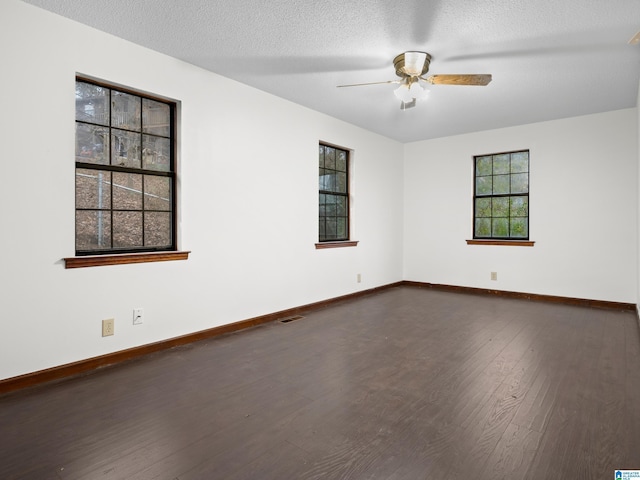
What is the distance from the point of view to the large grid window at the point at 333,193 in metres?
4.96

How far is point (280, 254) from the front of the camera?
4.22 metres

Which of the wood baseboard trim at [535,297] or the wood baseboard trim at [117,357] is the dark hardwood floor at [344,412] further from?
the wood baseboard trim at [535,297]

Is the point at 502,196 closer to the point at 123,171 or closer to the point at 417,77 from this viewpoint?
the point at 417,77

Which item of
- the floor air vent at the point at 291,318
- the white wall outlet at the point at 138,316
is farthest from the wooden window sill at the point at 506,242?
the white wall outlet at the point at 138,316

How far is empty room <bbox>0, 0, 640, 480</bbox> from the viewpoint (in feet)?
6.02

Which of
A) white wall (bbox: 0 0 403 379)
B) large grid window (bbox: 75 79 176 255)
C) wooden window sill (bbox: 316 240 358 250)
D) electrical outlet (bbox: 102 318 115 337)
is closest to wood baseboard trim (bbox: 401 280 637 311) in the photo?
white wall (bbox: 0 0 403 379)

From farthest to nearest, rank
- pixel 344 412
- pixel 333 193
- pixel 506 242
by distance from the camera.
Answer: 1. pixel 506 242
2. pixel 333 193
3. pixel 344 412

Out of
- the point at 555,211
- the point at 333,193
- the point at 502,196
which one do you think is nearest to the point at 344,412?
the point at 333,193

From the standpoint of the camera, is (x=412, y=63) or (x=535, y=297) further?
(x=535, y=297)

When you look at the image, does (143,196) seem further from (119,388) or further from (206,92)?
(119,388)

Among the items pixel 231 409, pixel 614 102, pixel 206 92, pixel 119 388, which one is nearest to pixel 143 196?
pixel 206 92

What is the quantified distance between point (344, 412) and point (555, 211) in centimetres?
447

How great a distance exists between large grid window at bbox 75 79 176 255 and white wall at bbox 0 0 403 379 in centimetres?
13

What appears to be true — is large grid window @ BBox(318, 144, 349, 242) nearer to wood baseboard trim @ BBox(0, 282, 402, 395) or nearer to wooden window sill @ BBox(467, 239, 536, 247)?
wood baseboard trim @ BBox(0, 282, 402, 395)
